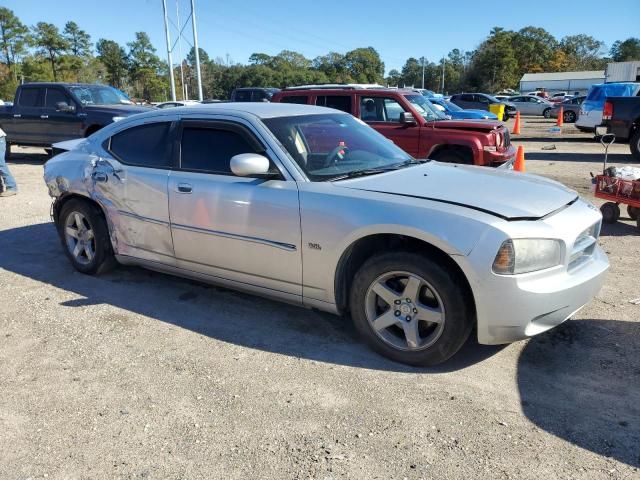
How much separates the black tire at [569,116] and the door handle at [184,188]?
29.7m

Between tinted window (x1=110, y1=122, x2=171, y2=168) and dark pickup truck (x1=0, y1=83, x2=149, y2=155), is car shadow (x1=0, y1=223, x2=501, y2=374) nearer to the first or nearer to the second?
tinted window (x1=110, y1=122, x2=171, y2=168)

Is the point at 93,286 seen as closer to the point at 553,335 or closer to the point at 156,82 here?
the point at 553,335

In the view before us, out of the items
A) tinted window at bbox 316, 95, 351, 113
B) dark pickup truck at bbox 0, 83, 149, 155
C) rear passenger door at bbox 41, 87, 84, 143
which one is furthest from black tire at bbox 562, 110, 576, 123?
rear passenger door at bbox 41, 87, 84, 143

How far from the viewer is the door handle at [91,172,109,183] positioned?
4.82m

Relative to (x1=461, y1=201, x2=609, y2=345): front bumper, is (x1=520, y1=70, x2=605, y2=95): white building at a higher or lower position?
higher

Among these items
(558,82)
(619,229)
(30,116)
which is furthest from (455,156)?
(558,82)

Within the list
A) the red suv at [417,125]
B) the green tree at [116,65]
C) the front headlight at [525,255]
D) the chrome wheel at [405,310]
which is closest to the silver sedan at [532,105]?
the red suv at [417,125]

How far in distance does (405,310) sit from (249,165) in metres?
1.44

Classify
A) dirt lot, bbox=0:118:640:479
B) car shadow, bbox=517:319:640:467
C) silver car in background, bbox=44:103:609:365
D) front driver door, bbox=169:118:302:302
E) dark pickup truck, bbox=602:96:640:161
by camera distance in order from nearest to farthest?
dirt lot, bbox=0:118:640:479, car shadow, bbox=517:319:640:467, silver car in background, bbox=44:103:609:365, front driver door, bbox=169:118:302:302, dark pickup truck, bbox=602:96:640:161

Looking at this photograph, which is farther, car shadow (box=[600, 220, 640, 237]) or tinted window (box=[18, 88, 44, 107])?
tinted window (box=[18, 88, 44, 107])

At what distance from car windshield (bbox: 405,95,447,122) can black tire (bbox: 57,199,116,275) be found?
597cm

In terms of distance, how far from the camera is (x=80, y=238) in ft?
17.1

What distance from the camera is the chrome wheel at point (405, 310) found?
10.8 ft

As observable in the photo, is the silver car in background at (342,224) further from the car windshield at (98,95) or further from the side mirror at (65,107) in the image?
the car windshield at (98,95)
